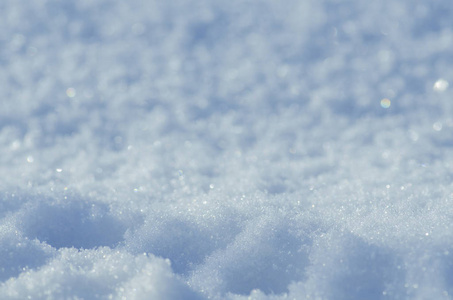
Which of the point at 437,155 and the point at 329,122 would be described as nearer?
the point at 437,155

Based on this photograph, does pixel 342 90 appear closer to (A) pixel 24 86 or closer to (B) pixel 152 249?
(B) pixel 152 249

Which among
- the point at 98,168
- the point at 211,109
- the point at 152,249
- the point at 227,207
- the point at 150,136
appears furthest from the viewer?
the point at 211,109

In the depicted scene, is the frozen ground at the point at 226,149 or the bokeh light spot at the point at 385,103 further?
the bokeh light spot at the point at 385,103

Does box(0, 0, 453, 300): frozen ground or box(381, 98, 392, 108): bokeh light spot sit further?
box(381, 98, 392, 108): bokeh light spot

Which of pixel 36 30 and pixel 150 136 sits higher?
pixel 36 30

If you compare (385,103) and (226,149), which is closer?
(226,149)

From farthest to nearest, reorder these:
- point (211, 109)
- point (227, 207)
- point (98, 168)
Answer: point (211, 109)
point (98, 168)
point (227, 207)

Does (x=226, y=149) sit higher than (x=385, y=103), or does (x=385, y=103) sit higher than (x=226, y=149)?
(x=385, y=103)

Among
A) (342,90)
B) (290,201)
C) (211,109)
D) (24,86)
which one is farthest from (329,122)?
(24,86)
